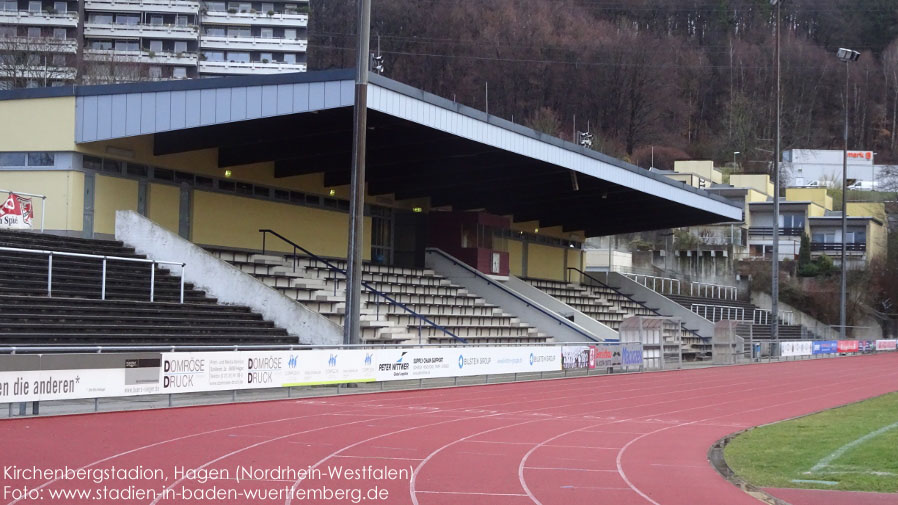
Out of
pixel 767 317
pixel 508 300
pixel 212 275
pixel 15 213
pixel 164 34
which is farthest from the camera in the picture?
pixel 164 34

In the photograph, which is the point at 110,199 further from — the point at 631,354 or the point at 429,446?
the point at 631,354

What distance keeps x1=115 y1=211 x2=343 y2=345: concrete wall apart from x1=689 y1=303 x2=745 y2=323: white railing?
33.1 meters

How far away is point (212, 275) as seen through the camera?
27.6 meters

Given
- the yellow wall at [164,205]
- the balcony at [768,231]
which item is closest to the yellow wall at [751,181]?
the balcony at [768,231]

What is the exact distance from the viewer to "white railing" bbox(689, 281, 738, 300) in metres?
67.8

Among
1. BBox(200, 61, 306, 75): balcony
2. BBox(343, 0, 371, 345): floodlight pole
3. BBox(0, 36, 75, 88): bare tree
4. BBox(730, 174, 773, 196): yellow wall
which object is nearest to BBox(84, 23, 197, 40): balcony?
BBox(200, 61, 306, 75): balcony

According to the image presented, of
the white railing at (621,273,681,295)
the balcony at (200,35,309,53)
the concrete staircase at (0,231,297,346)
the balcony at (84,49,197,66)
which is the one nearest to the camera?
the concrete staircase at (0,231,297,346)

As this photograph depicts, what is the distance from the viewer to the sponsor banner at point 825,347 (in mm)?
56031

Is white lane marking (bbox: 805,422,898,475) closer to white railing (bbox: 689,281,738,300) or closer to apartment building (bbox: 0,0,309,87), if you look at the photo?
white railing (bbox: 689,281,738,300)

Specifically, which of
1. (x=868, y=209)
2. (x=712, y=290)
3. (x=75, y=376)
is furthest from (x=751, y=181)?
(x=75, y=376)

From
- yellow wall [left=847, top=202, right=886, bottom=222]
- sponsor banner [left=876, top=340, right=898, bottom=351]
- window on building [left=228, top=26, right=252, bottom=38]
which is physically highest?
window on building [left=228, top=26, right=252, bottom=38]

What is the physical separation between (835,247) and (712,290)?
20.1 m

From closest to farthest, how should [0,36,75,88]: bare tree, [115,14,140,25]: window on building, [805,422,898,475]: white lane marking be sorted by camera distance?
1. [805,422,898,475]: white lane marking
2. [0,36,75,88]: bare tree
3. [115,14,140,25]: window on building

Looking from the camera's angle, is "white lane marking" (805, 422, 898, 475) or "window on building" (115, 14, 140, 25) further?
"window on building" (115, 14, 140, 25)
